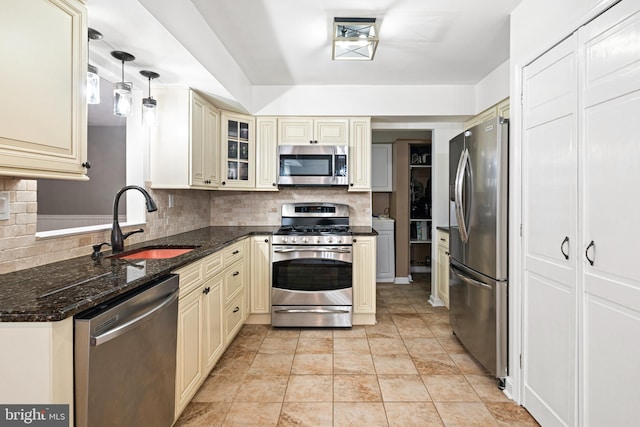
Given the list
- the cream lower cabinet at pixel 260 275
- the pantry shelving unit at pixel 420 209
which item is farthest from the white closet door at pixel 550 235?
the pantry shelving unit at pixel 420 209

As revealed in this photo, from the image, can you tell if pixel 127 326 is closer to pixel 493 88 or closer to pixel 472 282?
pixel 472 282

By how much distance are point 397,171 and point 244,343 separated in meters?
3.31

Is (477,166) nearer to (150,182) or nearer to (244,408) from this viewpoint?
(244,408)

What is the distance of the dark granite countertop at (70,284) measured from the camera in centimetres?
102

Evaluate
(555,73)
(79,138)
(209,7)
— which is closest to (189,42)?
(209,7)

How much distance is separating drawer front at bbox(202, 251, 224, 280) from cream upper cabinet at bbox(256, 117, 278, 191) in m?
1.33

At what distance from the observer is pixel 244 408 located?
2.01 metres

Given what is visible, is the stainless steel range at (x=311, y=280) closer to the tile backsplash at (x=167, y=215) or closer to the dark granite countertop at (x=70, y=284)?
the tile backsplash at (x=167, y=215)

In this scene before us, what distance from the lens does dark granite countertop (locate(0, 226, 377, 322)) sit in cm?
102

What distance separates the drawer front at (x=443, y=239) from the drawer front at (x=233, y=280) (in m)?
2.12

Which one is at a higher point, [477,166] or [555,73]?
[555,73]

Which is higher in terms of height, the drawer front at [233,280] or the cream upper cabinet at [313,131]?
the cream upper cabinet at [313,131]

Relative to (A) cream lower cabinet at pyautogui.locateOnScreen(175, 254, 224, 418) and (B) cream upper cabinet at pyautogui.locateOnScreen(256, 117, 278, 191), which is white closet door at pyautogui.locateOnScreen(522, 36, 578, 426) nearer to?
(A) cream lower cabinet at pyautogui.locateOnScreen(175, 254, 224, 418)

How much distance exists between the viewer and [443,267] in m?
3.78
